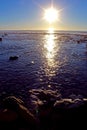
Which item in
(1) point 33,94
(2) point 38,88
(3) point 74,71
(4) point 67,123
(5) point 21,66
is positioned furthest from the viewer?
(5) point 21,66

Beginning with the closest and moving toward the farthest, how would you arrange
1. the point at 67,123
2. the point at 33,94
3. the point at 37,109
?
the point at 67,123 → the point at 37,109 → the point at 33,94

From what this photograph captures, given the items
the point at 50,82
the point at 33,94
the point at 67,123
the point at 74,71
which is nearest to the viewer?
the point at 67,123

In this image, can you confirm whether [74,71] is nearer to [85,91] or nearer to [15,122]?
[85,91]

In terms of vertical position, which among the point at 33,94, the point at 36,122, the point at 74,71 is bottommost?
the point at 36,122

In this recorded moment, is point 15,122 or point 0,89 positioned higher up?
point 0,89

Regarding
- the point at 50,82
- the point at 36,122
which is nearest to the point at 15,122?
the point at 36,122

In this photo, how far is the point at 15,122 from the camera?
48.7 feet

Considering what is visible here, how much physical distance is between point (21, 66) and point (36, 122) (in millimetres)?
19129

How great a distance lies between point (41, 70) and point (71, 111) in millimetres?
16888

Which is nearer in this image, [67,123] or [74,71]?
[67,123]

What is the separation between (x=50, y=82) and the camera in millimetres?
25594

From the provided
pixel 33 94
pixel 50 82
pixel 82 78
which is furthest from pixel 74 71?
pixel 33 94

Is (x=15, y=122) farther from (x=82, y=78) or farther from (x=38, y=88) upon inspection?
(x=82, y=78)

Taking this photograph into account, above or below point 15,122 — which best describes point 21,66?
above
